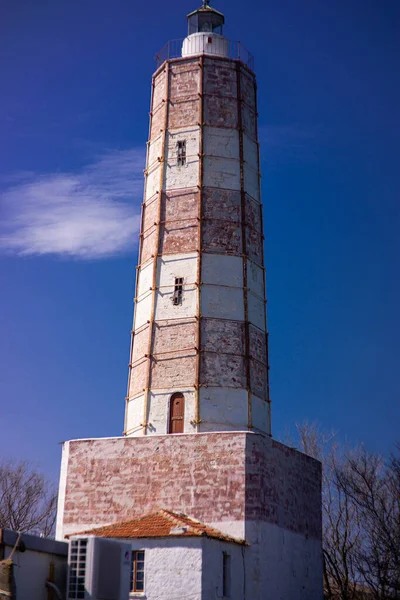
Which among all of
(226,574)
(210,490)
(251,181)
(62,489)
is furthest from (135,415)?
(251,181)

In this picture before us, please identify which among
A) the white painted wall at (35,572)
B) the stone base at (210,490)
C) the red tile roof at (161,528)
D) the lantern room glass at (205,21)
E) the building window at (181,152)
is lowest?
the white painted wall at (35,572)

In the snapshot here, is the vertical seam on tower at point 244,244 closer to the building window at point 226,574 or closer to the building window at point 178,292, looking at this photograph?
the building window at point 178,292

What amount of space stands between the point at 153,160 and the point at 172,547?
41.5ft

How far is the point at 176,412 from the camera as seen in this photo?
2366 centimetres

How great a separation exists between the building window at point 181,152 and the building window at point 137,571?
39.6ft

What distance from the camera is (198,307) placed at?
24453 millimetres

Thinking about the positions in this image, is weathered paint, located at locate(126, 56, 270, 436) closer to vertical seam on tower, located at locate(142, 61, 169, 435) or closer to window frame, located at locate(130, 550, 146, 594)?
vertical seam on tower, located at locate(142, 61, 169, 435)

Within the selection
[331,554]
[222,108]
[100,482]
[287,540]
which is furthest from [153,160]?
[331,554]

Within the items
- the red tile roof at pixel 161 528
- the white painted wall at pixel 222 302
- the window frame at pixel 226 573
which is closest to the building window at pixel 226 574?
the window frame at pixel 226 573

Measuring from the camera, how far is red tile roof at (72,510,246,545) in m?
20.5

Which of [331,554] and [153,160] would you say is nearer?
[153,160]

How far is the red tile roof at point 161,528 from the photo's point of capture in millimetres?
20513

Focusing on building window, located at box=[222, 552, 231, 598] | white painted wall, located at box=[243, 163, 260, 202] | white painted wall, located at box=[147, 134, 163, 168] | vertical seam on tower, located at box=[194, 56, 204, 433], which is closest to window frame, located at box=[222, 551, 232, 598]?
building window, located at box=[222, 552, 231, 598]

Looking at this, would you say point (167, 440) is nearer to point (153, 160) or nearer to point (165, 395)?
point (165, 395)
